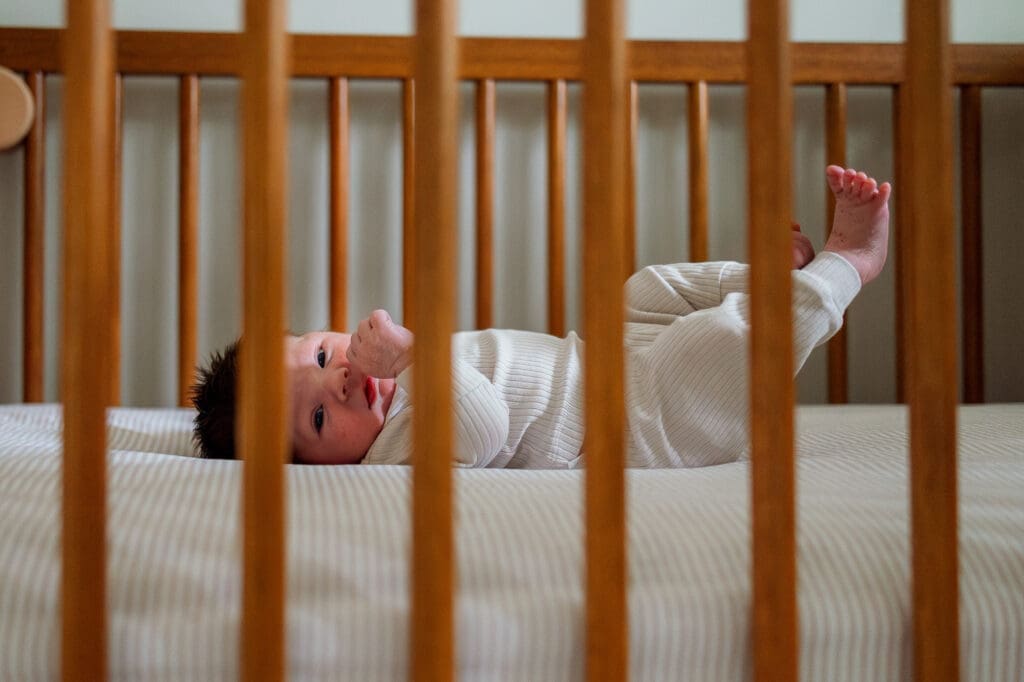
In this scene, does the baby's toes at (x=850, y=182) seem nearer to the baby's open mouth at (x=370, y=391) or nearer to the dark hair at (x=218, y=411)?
the baby's open mouth at (x=370, y=391)

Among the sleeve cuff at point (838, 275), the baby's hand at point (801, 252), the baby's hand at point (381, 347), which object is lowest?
the baby's hand at point (381, 347)

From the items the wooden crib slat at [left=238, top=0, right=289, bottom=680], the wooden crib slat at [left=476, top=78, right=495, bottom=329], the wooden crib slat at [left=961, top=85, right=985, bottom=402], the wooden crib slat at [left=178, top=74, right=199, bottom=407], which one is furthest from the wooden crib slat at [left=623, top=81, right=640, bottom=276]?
the wooden crib slat at [left=238, top=0, right=289, bottom=680]

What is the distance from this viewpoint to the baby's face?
86 cm

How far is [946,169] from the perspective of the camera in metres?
0.40

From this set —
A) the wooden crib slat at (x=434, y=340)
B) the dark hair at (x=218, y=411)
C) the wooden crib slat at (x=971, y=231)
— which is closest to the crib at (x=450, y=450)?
the wooden crib slat at (x=434, y=340)

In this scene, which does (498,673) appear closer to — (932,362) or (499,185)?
(932,362)

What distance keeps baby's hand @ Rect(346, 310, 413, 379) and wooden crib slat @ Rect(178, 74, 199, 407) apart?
454 mm

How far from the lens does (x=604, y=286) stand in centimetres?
39

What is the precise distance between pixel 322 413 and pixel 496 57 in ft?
1.71

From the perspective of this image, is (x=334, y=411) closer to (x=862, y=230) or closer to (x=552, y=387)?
(x=552, y=387)

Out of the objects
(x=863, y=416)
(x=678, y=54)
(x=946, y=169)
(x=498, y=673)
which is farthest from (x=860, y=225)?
(x=498, y=673)

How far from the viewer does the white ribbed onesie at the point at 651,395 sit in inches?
31.2

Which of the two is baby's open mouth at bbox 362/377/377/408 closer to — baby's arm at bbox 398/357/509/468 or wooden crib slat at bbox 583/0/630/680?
baby's arm at bbox 398/357/509/468

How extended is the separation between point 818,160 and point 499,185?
41 cm
